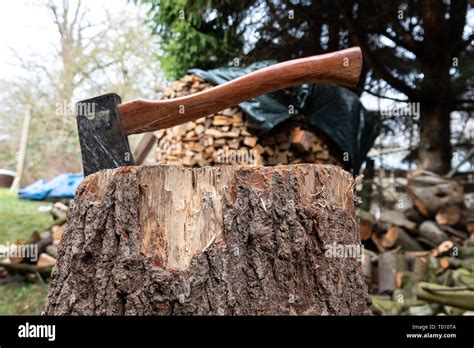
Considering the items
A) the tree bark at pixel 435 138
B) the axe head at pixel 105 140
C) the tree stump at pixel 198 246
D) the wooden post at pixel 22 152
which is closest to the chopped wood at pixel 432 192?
the tree bark at pixel 435 138

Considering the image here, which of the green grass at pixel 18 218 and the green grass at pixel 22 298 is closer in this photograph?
the green grass at pixel 22 298

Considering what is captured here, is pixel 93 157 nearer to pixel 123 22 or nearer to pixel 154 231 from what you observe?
pixel 154 231

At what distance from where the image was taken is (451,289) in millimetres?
2576

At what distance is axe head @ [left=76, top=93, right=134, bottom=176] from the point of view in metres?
1.48

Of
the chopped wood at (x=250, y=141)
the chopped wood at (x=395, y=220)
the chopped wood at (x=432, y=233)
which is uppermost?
the chopped wood at (x=250, y=141)

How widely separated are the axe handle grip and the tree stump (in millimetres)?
314

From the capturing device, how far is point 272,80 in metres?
1.37

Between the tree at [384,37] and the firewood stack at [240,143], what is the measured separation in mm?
694

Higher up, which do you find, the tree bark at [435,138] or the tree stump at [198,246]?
the tree bark at [435,138]

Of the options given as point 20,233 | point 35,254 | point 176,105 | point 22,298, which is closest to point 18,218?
point 20,233

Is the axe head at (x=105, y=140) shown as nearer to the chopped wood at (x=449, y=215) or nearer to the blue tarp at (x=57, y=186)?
the blue tarp at (x=57, y=186)

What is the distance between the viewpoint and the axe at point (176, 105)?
1.37m

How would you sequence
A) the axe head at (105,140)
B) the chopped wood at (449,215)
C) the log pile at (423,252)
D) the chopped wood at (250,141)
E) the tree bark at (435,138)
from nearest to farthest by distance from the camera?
the axe head at (105,140) < the log pile at (423,252) < the chopped wood at (250,141) < the chopped wood at (449,215) < the tree bark at (435,138)
